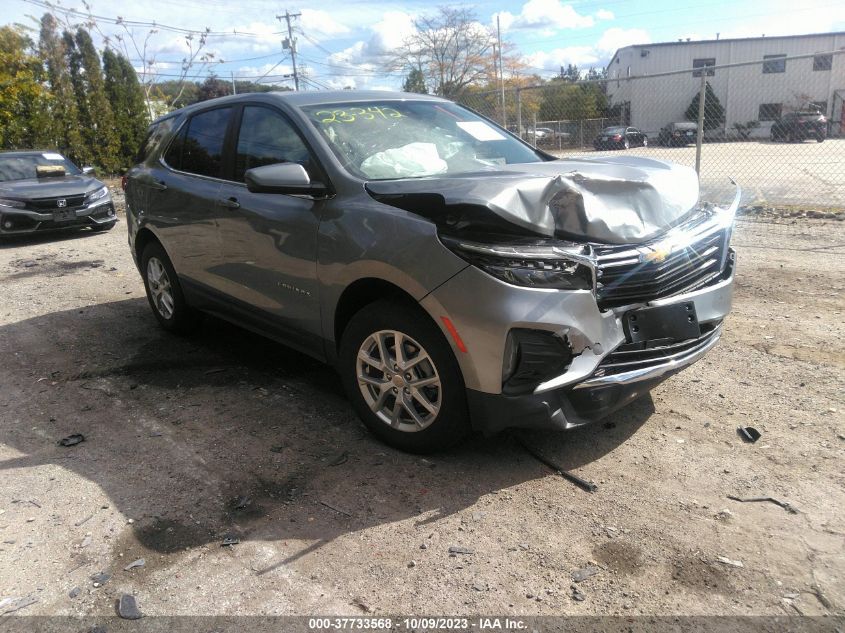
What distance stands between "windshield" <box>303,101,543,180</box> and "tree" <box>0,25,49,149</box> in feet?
61.9

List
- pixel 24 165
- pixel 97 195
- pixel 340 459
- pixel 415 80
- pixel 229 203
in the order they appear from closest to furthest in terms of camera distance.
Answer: pixel 340 459 → pixel 229 203 → pixel 97 195 → pixel 24 165 → pixel 415 80

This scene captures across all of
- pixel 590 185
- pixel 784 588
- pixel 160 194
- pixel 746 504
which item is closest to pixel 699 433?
pixel 746 504

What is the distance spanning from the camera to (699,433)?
11.7ft

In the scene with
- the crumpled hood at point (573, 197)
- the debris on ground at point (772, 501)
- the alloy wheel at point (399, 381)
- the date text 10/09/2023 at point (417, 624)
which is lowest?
the date text 10/09/2023 at point (417, 624)

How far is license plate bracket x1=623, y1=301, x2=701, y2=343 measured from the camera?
302 centimetres

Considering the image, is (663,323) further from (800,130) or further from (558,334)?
(800,130)

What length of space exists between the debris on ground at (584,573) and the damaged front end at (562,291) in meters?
0.63

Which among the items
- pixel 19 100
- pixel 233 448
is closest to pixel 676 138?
pixel 233 448

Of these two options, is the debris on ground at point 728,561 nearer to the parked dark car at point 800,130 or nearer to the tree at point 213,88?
the parked dark car at point 800,130

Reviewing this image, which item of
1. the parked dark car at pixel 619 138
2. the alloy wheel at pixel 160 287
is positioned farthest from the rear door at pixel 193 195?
the parked dark car at pixel 619 138

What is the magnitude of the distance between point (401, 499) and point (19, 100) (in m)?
21.1

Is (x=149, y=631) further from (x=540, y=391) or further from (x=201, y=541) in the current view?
(x=540, y=391)

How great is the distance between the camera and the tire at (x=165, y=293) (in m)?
5.38

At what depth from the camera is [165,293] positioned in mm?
5598
